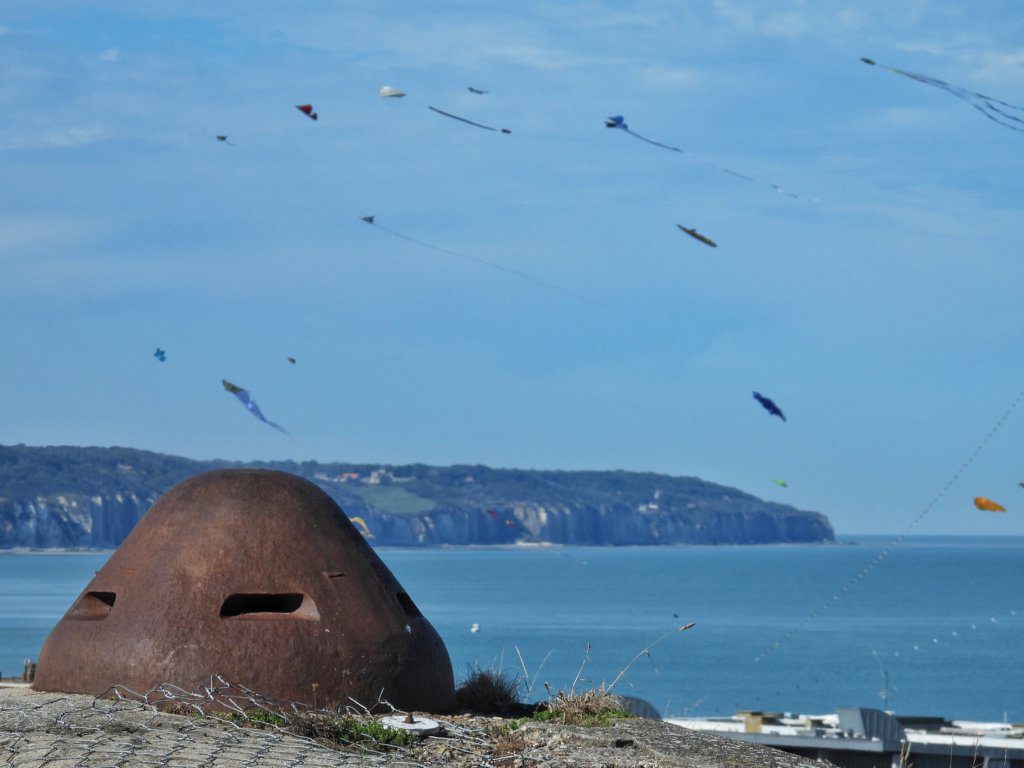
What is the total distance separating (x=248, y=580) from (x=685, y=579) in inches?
7286

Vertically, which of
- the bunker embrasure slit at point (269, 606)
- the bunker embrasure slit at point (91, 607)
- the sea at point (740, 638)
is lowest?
the sea at point (740, 638)

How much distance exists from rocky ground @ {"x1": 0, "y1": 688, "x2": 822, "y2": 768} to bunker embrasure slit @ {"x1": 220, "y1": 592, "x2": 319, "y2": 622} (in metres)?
1.29

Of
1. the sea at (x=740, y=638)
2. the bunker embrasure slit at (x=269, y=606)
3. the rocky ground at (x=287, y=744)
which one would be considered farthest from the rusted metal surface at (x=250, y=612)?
the sea at (x=740, y=638)

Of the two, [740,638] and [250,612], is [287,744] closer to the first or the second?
[250,612]

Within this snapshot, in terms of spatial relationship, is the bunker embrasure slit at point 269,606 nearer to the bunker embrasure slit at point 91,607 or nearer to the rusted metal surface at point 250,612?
the rusted metal surface at point 250,612

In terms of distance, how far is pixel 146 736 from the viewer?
10094 mm

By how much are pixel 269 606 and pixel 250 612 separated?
0.66 feet

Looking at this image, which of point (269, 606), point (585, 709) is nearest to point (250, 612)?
point (269, 606)

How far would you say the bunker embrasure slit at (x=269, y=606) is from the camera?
494 inches

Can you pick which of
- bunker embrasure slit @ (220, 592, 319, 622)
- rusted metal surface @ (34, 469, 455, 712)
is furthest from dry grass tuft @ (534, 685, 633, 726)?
bunker embrasure slit @ (220, 592, 319, 622)

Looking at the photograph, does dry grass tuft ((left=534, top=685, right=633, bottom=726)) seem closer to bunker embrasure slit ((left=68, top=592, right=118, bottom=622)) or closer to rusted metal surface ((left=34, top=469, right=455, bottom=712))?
rusted metal surface ((left=34, top=469, right=455, bottom=712))

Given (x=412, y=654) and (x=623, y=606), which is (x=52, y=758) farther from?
(x=623, y=606)

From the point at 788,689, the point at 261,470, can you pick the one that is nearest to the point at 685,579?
the point at 788,689

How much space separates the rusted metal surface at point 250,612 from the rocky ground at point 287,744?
1.71ft
